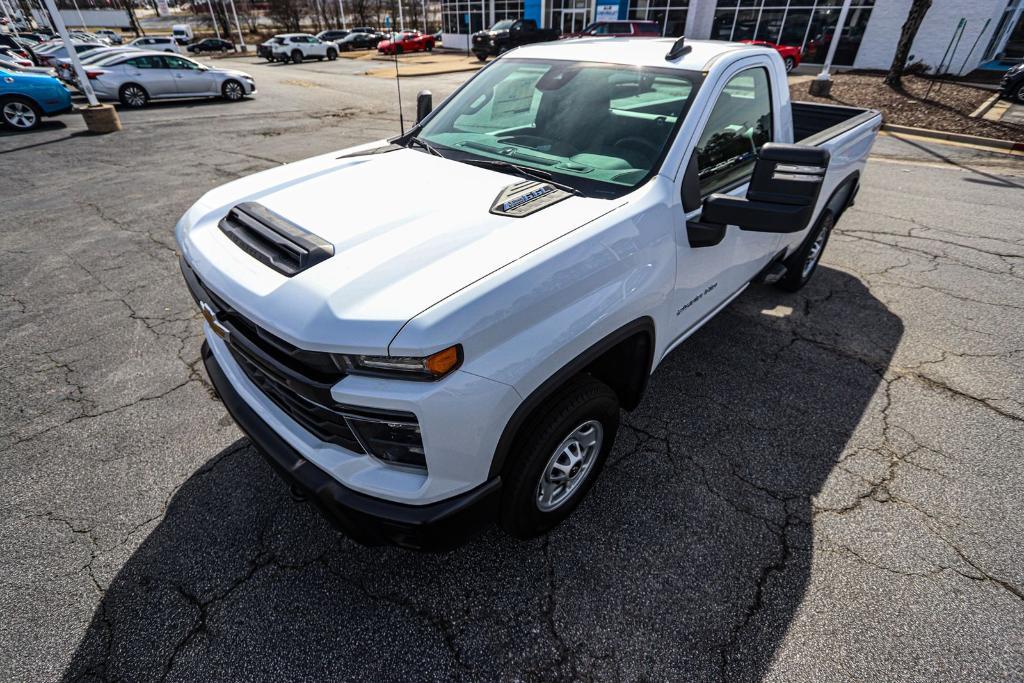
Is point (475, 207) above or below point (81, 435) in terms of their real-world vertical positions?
above

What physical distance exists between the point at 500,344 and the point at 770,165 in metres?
1.41

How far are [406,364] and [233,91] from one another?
18529mm

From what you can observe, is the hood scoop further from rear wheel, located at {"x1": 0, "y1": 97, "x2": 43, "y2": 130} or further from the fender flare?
rear wheel, located at {"x1": 0, "y1": 97, "x2": 43, "y2": 130}

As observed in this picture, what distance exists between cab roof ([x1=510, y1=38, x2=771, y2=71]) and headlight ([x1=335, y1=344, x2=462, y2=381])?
2113mm

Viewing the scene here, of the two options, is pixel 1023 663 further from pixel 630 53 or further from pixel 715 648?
pixel 630 53

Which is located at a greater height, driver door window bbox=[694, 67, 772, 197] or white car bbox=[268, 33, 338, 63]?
driver door window bbox=[694, 67, 772, 197]

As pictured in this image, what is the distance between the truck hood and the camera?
1.58m

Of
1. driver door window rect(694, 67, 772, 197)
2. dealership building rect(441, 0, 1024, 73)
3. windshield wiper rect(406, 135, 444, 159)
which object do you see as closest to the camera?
driver door window rect(694, 67, 772, 197)

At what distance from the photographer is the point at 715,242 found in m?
2.43

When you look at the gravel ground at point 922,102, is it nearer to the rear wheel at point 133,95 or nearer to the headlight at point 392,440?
the headlight at point 392,440

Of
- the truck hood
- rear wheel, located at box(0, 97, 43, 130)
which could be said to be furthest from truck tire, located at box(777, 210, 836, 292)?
rear wheel, located at box(0, 97, 43, 130)

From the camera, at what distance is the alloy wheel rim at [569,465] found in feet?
→ 7.18

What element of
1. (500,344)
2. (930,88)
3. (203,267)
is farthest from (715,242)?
(930,88)

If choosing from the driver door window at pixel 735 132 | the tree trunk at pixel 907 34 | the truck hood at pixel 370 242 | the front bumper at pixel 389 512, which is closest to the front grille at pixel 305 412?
the front bumper at pixel 389 512
